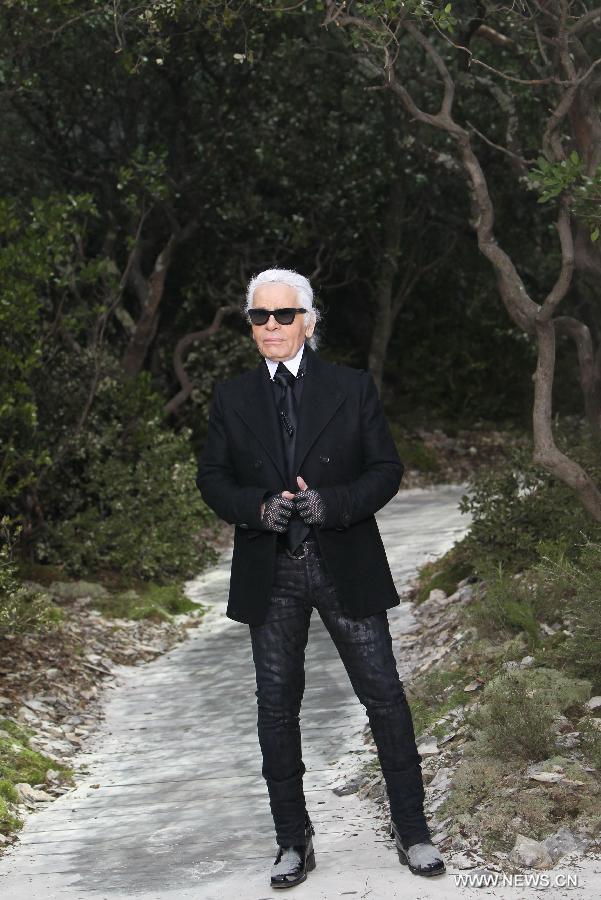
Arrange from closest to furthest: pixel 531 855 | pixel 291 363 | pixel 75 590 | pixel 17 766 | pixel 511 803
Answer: pixel 531 855, pixel 291 363, pixel 511 803, pixel 17 766, pixel 75 590

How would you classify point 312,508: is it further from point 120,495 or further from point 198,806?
point 120,495

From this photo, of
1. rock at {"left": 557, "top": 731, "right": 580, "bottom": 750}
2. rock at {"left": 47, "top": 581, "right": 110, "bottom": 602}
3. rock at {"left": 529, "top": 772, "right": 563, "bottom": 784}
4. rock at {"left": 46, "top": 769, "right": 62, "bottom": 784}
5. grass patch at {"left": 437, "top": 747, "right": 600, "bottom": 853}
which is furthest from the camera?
rock at {"left": 47, "top": 581, "right": 110, "bottom": 602}

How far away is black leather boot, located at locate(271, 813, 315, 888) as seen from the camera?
5523 mm

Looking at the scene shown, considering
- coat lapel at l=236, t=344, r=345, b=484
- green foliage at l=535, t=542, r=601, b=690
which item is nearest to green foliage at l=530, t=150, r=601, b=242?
green foliage at l=535, t=542, r=601, b=690

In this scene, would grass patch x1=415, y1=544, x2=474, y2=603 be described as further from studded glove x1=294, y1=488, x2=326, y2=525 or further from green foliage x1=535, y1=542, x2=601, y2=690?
studded glove x1=294, y1=488, x2=326, y2=525

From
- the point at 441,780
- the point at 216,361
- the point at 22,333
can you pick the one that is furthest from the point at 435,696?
the point at 216,361

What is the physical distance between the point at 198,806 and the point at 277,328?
2.97 m

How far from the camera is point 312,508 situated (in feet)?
17.3

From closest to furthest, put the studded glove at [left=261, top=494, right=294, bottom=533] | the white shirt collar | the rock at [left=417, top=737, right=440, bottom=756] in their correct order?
1. the studded glove at [left=261, top=494, right=294, bottom=533]
2. the white shirt collar
3. the rock at [left=417, top=737, right=440, bottom=756]

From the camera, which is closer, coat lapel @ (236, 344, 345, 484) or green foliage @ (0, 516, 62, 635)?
coat lapel @ (236, 344, 345, 484)

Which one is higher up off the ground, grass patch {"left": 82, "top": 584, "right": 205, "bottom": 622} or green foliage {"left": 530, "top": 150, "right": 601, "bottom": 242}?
green foliage {"left": 530, "top": 150, "right": 601, "bottom": 242}

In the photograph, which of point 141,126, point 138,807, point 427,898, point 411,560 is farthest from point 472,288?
point 427,898

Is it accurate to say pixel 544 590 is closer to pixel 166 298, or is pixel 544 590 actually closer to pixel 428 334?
pixel 166 298

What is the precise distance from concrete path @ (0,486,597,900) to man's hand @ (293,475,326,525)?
5.17 ft
